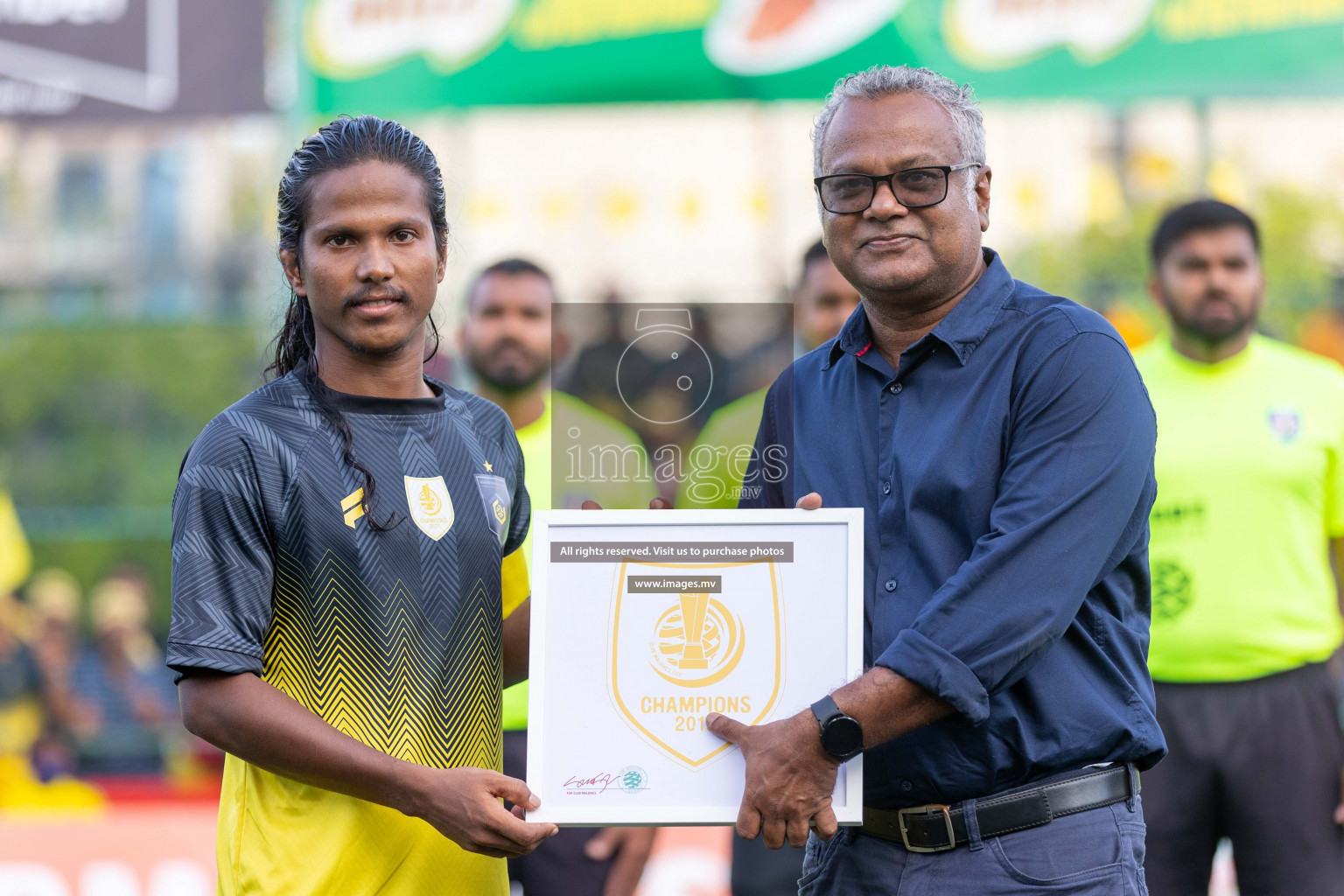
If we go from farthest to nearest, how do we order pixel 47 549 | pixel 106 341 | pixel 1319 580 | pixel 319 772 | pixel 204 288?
pixel 204 288, pixel 106 341, pixel 47 549, pixel 1319 580, pixel 319 772

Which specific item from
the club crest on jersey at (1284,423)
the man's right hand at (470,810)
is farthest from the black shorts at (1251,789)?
the man's right hand at (470,810)

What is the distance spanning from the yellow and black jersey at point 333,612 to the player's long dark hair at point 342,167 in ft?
0.05

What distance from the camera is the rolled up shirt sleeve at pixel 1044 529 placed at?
2.04 metres

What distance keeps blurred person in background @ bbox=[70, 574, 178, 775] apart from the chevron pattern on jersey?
24.6 ft

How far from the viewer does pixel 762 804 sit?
81.7 inches

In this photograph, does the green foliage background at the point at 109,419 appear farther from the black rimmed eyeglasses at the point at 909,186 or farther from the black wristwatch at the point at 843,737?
the black wristwatch at the point at 843,737

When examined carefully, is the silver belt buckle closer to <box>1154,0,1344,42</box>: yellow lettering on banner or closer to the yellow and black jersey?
the yellow and black jersey

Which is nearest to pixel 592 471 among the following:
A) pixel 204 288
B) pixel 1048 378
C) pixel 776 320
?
pixel 776 320

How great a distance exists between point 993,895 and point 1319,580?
2626 millimetres

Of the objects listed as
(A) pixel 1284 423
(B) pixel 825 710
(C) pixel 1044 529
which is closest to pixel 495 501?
(B) pixel 825 710

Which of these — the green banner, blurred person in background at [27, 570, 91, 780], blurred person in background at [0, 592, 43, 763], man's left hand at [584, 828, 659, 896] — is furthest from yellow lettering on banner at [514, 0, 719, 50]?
blurred person in background at [0, 592, 43, 763]

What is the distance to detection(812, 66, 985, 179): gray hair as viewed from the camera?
2.28 m

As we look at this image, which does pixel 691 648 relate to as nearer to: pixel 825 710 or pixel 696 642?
pixel 696 642

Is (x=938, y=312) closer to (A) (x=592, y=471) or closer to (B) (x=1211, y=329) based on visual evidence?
(A) (x=592, y=471)
